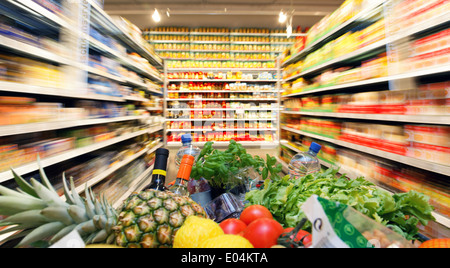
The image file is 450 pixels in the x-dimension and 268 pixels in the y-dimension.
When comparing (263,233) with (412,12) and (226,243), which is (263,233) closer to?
(226,243)

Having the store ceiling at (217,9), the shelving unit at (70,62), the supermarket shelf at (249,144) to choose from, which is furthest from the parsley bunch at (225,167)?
the store ceiling at (217,9)

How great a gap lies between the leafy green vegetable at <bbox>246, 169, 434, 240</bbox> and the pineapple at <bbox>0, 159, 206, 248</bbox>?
358mm

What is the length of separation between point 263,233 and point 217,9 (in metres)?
6.89

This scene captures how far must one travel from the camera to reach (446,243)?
500 millimetres

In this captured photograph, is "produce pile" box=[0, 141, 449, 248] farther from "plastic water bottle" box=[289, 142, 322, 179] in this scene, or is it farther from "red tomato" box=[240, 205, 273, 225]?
"plastic water bottle" box=[289, 142, 322, 179]

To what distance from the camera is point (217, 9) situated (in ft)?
21.2

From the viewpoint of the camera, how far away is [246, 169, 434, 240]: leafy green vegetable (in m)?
0.71

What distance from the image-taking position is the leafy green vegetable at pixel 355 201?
2.33 feet

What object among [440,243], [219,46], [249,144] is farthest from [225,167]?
[219,46]

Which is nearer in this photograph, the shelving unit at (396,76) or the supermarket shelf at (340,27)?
the shelving unit at (396,76)

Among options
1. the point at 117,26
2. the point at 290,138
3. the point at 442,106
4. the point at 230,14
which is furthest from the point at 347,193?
the point at 230,14

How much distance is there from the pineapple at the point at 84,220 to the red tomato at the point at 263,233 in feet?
0.63

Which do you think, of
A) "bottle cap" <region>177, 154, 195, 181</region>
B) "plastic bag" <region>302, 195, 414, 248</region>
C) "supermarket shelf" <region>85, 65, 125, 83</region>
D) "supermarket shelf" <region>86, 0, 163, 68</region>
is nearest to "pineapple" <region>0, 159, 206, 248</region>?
"bottle cap" <region>177, 154, 195, 181</region>

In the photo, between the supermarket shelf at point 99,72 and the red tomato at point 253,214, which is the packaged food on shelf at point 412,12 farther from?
the supermarket shelf at point 99,72
